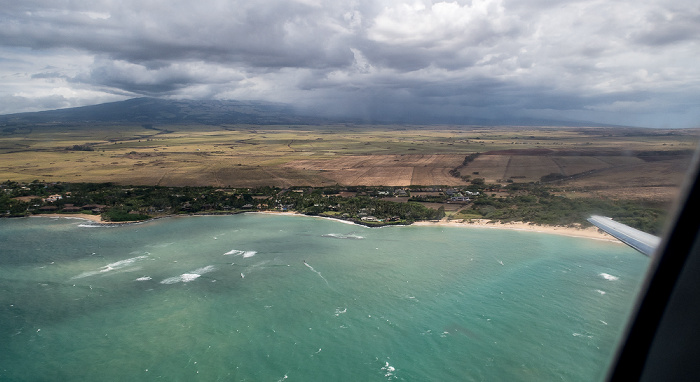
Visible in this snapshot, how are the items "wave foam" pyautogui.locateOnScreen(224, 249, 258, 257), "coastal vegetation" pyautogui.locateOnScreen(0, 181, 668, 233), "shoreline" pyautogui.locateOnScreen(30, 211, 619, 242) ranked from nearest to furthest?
"wave foam" pyautogui.locateOnScreen(224, 249, 258, 257), "shoreline" pyautogui.locateOnScreen(30, 211, 619, 242), "coastal vegetation" pyautogui.locateOnScreen(0, 181, 668, 233)

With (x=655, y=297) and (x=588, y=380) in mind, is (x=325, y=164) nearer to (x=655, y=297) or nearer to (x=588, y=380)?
(x=588, y=380)

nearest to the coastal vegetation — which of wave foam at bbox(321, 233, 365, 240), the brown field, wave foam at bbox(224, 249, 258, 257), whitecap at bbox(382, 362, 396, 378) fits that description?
the brown field

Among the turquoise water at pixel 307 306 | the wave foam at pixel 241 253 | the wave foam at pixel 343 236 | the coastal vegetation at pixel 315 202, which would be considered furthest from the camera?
the coastal vegetation at pixel 315 202

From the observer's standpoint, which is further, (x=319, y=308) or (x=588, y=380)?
(x=319, y=308)

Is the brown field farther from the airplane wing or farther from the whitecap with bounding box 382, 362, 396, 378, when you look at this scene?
the airplane wing

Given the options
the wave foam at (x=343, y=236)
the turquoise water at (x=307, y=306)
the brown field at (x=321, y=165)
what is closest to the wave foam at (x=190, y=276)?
the turquoise water at (x=307, y=306)

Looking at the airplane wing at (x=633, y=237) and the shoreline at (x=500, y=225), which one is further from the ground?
the airplane wing at (x=633, y=237)

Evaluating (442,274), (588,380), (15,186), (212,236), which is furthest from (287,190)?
(588,380)

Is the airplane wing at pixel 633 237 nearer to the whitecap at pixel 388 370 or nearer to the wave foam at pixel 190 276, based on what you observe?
the whitecap at pixel 388 370
